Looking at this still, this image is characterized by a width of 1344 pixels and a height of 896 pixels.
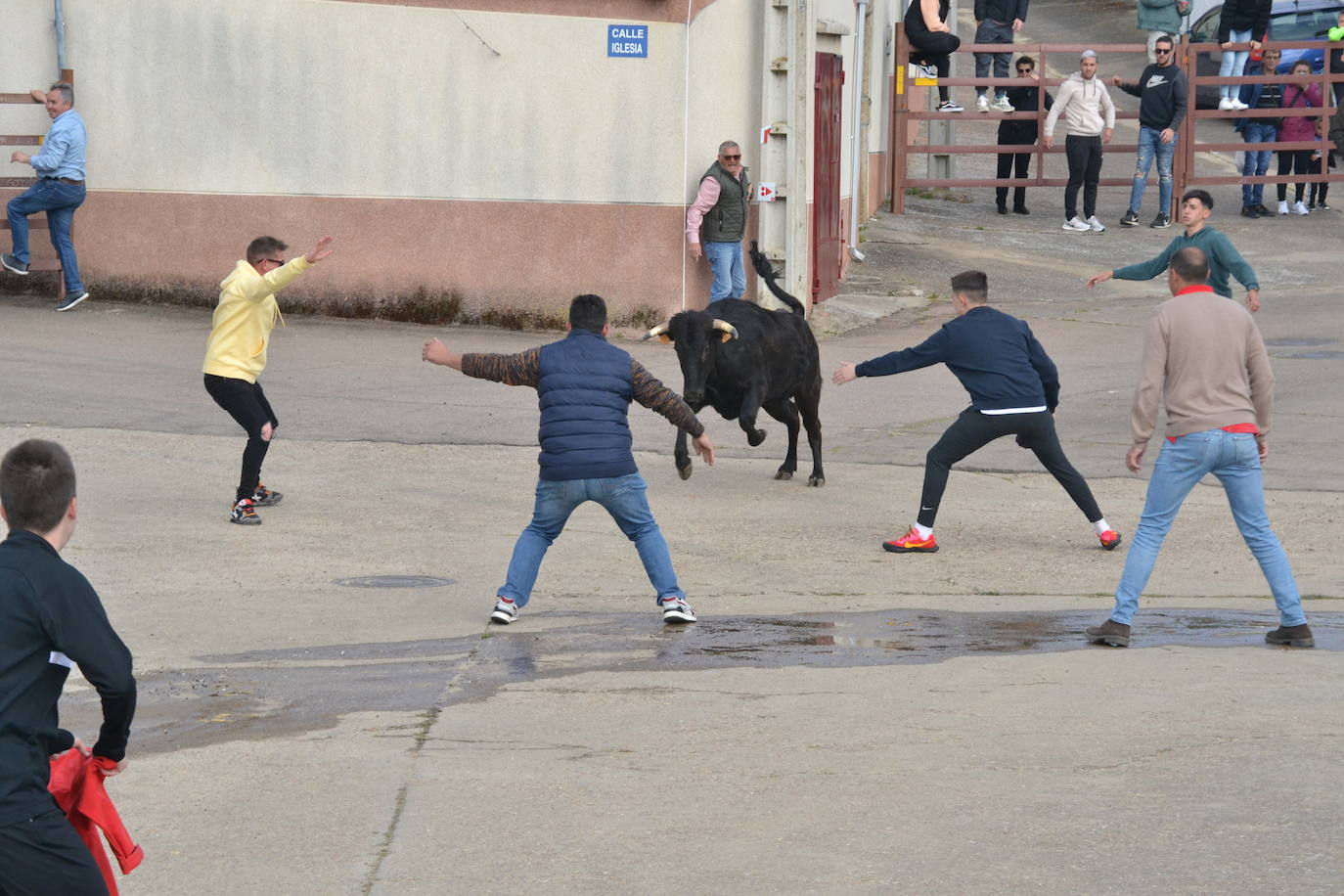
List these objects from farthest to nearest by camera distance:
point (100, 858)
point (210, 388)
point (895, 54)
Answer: point (895, 54) < point (210, 388) < point (100, 858)

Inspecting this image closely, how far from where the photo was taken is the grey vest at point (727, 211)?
55.4 ft

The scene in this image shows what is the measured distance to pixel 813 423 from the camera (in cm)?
1248

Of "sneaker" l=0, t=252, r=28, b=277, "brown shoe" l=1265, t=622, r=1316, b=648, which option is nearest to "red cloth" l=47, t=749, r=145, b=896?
"brown shoe" l=1265, t=622, r=1316, b=648

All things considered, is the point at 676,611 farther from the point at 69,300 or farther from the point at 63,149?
the point at 69,300

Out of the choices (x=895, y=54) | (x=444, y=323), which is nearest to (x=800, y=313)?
(x=444, y=323)

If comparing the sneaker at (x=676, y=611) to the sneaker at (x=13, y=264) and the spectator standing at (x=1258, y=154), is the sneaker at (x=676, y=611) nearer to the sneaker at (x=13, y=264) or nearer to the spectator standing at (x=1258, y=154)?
the sneaker at (x=13, y=264)

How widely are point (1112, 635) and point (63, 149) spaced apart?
489 inches

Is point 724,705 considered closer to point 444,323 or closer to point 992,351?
point 992,351

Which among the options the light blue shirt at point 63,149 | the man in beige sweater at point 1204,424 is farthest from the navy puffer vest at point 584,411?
the light blue shirt at point 63,149

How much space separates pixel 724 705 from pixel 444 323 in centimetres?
1128

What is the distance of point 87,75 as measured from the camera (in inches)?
696

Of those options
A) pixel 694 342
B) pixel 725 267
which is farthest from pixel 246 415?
pixel 725 267

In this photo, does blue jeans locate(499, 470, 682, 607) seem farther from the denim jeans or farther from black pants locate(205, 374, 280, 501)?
the denim jeans

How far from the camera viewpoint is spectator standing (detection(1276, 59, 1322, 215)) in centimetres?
2509
